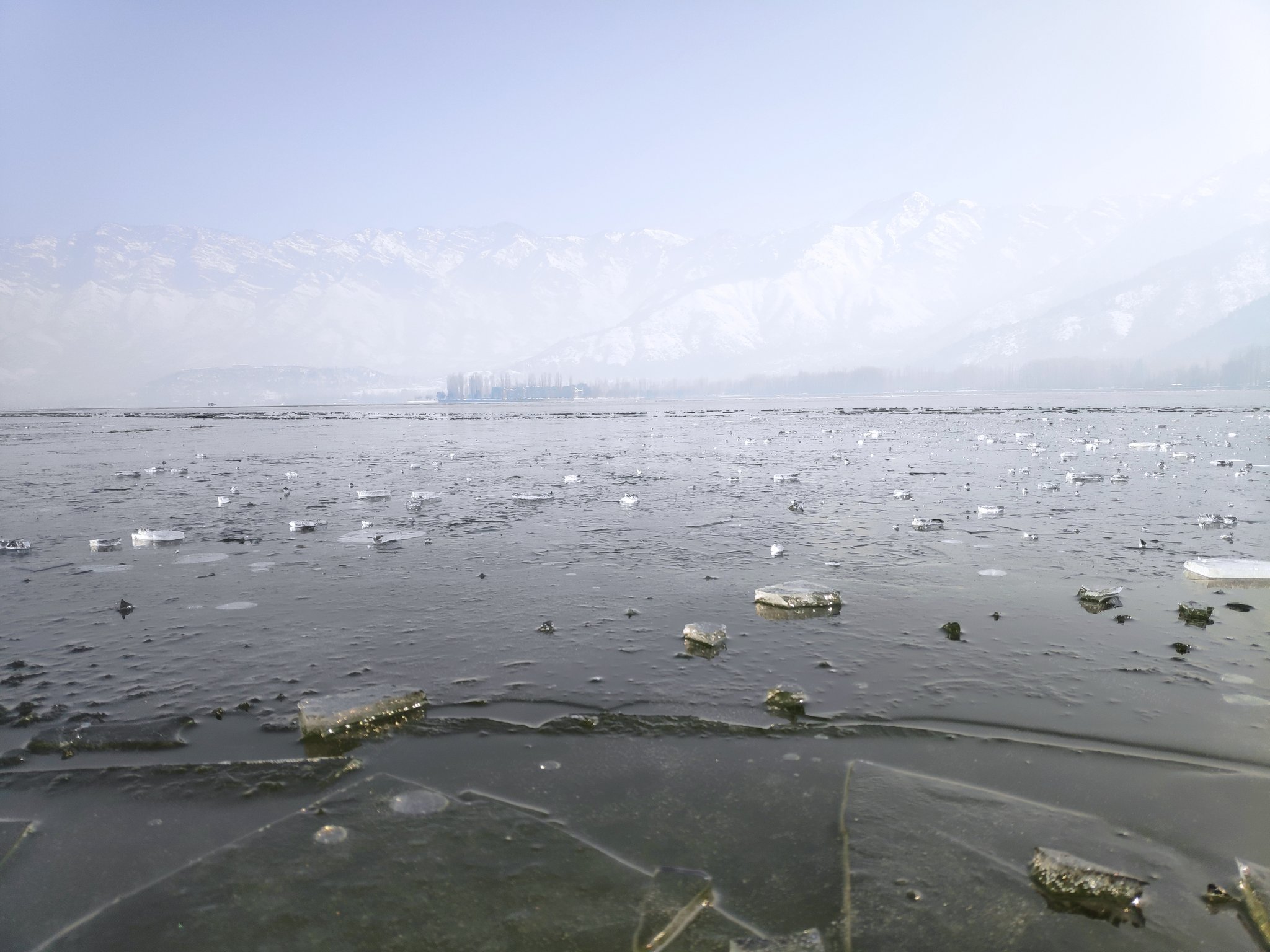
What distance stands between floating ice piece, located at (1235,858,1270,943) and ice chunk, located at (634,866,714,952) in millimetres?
2479

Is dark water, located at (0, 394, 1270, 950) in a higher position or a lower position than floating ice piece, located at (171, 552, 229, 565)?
higher

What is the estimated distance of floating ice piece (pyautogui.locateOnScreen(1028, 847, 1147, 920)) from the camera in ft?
11.1

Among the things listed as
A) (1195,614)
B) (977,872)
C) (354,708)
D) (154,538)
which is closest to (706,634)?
(354,708)

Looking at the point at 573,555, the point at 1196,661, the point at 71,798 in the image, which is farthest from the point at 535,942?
the point at 573,555

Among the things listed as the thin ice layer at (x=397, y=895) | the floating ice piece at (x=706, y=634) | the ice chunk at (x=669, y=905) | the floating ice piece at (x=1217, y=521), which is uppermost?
the floating ice piece at (x=1217, y=521)

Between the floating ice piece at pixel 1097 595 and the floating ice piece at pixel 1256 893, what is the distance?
4.64 metres

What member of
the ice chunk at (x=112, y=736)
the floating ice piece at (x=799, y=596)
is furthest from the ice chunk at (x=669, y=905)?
the floating ice piece at (x=799, y=596)

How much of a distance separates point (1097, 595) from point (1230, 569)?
2.22 metres

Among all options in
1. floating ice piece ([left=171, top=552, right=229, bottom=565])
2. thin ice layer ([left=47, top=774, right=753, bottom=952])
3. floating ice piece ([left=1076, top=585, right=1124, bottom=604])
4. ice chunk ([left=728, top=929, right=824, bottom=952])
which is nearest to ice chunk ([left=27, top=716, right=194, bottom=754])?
thin ice layer ([left=47, top=774, right=753, bottom=952])

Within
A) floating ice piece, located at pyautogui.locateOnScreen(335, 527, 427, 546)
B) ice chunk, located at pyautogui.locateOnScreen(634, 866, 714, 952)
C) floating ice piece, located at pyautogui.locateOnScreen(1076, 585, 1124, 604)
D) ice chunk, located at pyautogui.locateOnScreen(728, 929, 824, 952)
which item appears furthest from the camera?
floating ice piece, located at pyautogui.locateOnScreen(335, 527, 427, 546)

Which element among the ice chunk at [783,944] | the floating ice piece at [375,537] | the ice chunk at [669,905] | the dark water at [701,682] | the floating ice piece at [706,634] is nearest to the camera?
the ice chunk at [783,944]

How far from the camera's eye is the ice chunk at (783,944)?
3025mm

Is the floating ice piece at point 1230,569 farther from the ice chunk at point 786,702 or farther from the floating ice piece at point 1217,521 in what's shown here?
the ice chunk at point 786,702

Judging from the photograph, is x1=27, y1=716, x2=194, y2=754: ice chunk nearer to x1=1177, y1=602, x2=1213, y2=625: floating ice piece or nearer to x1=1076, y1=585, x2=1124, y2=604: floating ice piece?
x1=1076, y1=585, x2=1124, y2=604: floating ice piece
